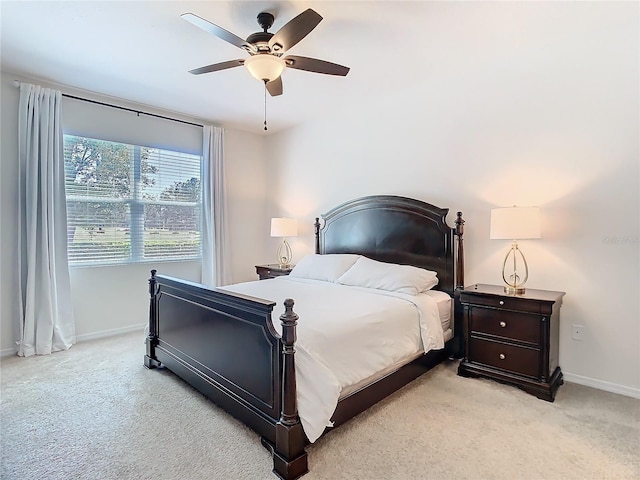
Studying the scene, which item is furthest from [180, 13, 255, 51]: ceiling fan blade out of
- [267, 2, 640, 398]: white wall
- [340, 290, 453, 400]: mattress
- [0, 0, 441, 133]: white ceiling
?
[340, 290, 453, 400]: mattress

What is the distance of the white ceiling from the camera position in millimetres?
2357

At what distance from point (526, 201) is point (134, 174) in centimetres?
422

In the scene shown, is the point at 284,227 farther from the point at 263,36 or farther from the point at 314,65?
the point at 263,36

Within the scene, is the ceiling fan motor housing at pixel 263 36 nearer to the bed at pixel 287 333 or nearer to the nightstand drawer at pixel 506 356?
the bed at pixel 287 333

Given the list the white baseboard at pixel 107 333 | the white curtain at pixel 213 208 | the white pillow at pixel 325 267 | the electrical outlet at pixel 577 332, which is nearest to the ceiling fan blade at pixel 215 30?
the white pillow at pixel 325 267

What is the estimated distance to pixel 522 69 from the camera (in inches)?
116

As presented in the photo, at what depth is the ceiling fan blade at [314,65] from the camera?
2391 millimetres

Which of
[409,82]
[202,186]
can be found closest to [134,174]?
[202,186]

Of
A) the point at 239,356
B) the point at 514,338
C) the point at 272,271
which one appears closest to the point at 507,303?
the point at 514,338

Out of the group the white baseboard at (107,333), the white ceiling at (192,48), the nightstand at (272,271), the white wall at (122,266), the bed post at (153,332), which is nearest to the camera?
Answer: the white ceiling at (192,48)

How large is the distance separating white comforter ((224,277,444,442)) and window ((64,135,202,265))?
5.85 ft

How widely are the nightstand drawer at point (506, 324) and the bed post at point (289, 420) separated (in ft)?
5.78

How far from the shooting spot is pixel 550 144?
112 inches

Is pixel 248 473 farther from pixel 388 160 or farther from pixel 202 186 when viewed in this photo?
pixel 202 186
